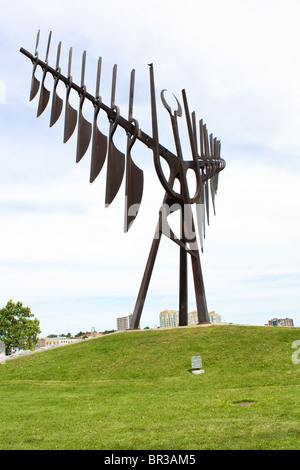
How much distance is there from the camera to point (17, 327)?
40.2 m

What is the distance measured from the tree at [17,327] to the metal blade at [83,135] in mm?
29097

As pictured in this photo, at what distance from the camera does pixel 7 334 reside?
131 feet

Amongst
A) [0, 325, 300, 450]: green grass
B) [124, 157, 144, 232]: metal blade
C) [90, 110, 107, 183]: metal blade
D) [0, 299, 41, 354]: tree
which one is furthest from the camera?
[0, 299, 41, 354]: tree

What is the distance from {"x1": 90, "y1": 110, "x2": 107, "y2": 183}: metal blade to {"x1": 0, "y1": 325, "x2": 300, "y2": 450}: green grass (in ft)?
22.6

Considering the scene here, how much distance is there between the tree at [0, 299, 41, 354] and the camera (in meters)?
39.9

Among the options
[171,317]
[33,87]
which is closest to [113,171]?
[33,87]

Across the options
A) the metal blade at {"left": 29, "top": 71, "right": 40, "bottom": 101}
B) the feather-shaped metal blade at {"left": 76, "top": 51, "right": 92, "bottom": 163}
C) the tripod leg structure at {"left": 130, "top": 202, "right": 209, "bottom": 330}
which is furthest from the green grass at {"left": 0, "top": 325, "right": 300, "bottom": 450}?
the metal blade at {"left": 29, "top": 71, "right": 40, "bottom": 101}

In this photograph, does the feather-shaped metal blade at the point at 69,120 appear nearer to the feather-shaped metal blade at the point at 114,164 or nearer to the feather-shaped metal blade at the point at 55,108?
the feather-shaped metal blade at the point at 55,108

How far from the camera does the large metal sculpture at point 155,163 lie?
1582 cm

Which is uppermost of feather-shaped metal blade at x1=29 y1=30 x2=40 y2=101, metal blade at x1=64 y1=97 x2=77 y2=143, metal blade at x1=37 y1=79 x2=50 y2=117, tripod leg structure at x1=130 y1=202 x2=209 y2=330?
feather-shaped metal blade at x1=29 y1=30 x2=40 y2=101

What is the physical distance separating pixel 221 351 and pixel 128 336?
4705 millimetres

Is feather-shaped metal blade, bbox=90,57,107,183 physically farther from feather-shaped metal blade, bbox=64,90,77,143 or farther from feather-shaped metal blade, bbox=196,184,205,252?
feather-shaped metal blade, bbox=196,184,205,252

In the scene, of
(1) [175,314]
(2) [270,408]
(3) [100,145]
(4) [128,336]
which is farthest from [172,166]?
(1) [175,314]

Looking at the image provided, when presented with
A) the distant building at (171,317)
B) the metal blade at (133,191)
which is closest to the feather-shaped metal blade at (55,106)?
the metal blade at (133,191)
